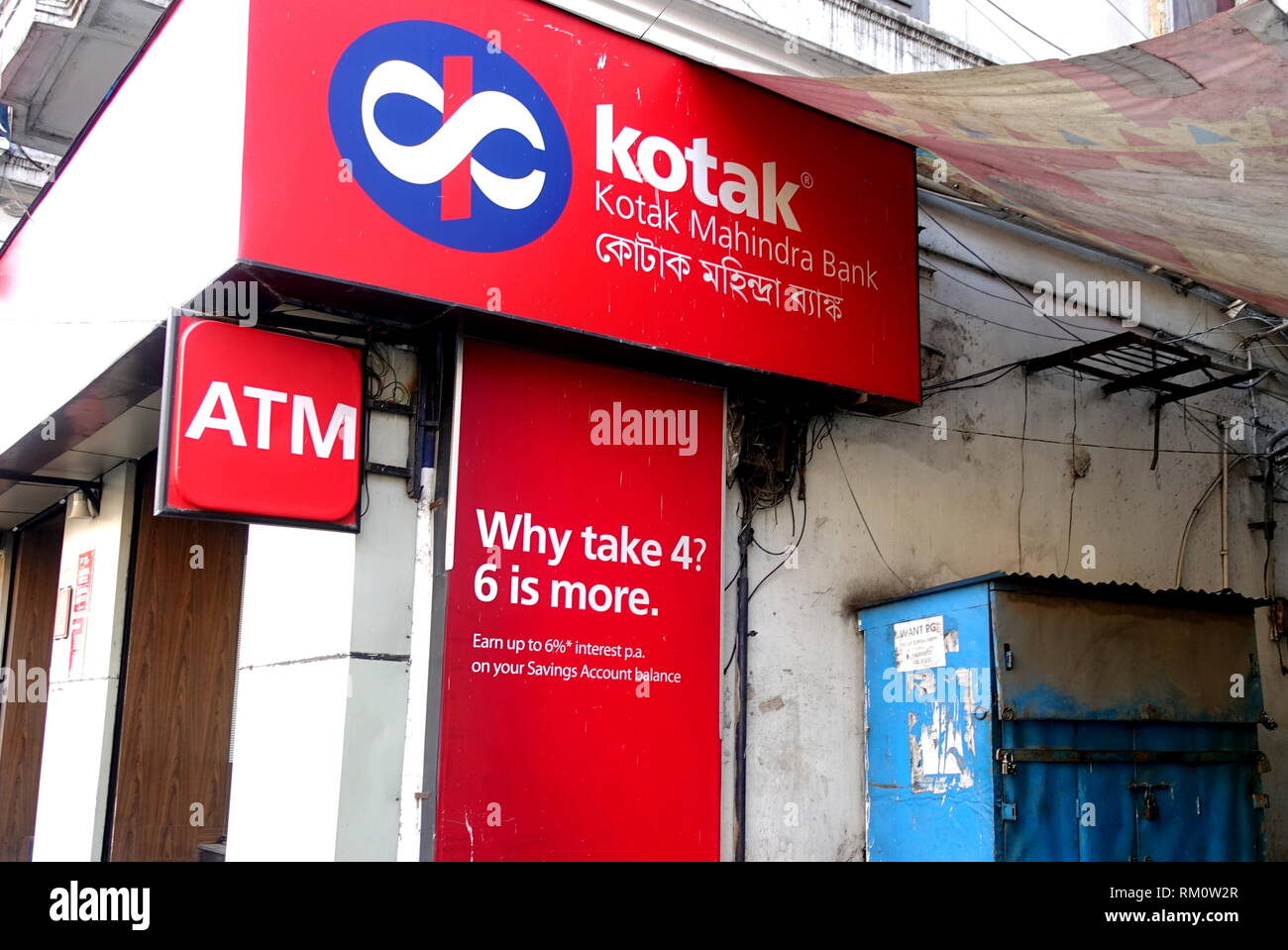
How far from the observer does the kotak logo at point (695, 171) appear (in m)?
6.69

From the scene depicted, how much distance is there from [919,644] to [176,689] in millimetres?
5571

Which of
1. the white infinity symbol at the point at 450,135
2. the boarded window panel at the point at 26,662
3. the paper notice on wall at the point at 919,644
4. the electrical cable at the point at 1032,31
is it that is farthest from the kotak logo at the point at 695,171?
the boarded window panel at the point at 26,662

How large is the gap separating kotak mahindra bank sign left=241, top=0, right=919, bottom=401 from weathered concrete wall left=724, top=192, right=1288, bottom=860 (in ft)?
3.20

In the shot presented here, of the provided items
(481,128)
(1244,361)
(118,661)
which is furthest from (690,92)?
(1244,361)

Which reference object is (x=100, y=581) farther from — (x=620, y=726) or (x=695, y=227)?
(x=695, y=227)

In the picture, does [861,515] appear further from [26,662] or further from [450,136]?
[26,662]

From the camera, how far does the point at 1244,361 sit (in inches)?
430

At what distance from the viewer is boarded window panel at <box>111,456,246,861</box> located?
8.75 metres

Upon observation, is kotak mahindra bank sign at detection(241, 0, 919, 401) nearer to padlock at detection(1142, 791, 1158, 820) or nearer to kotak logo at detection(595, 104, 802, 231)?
kotak logo at detection(595, 104, 802, 231)

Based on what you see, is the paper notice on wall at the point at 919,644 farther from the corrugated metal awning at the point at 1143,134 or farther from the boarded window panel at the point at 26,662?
the boarded window panel at the point at 26,662

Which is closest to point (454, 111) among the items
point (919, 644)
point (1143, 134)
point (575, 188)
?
point (575, 188)

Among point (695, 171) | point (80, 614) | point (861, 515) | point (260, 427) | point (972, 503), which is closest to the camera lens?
point (260, 427)

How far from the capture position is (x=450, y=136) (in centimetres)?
613

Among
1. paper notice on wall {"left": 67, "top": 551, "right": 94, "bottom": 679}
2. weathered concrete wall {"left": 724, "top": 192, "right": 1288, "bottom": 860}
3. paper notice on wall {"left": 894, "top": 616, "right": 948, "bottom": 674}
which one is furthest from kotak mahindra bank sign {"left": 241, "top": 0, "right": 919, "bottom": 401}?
paper notice on wall {"left": 67, "top": 551, "right": 94, "bottom": 679}
